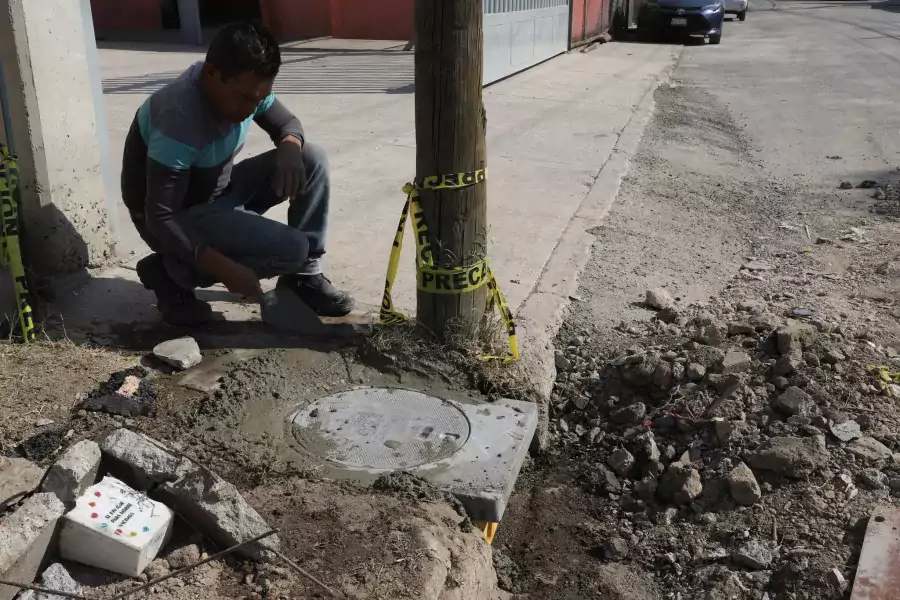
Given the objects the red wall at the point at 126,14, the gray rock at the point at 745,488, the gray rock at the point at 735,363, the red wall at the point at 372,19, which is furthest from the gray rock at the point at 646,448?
the red wall at the point at 126,14

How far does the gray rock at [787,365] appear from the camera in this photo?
11.9ft

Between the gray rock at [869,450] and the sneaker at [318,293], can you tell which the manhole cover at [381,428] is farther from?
the gray rock at [869,450]

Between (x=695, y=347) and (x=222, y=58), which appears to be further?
(x=695, y=347)

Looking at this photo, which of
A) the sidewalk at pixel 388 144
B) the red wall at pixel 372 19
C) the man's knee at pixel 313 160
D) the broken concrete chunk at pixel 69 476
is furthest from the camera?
the red wall at pixel 372 19

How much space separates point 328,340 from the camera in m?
3.69

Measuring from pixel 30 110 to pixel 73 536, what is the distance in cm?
218

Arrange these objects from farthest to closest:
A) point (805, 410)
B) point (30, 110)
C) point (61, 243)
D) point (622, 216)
Answer: point (622, 216), point (61, 243), point (30, 110), point (805, 410)

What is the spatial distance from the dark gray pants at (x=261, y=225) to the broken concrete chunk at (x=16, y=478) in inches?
47.1

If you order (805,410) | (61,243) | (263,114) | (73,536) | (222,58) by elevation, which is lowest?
(805,410)

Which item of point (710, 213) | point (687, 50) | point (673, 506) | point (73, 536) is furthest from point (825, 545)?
point (687, 50)

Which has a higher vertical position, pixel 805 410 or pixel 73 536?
pixel 73 536

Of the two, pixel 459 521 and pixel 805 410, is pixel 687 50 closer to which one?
pixel 805 410

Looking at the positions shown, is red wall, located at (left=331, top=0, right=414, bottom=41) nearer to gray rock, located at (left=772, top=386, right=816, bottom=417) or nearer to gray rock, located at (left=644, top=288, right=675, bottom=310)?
gray rock, located at (left=644, top=288, right=675, bottom=310)

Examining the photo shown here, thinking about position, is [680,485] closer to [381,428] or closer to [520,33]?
[381,428]
